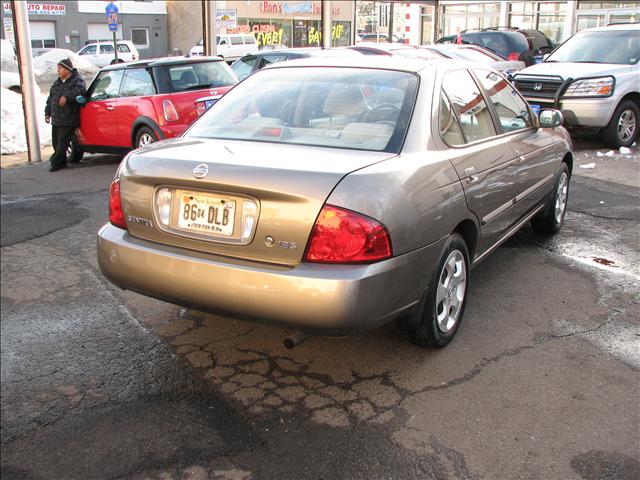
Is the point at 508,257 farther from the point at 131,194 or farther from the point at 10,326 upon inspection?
the point at 10,326

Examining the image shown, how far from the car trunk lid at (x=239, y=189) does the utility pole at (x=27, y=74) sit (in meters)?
8.19

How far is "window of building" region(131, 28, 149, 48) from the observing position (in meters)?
34.3

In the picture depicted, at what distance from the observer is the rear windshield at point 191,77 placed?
9.43m

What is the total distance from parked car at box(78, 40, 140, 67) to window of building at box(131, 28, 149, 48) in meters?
1.04

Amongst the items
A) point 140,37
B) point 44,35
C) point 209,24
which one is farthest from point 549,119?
point 140,37

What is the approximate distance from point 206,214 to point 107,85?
776cm

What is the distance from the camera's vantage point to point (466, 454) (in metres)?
2.85

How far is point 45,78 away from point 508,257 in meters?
16.1

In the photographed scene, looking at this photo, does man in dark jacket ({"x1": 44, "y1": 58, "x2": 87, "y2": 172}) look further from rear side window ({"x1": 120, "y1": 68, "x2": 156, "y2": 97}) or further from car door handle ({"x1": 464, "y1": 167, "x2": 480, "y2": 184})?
car door handle ({"x1": 464, "y1": 167, "x2": 480, "y2": 184})

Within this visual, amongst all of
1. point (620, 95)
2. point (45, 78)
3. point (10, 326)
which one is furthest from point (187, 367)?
point (45, 78)

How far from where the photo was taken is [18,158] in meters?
11.5

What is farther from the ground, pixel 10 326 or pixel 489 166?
pixel 489 166

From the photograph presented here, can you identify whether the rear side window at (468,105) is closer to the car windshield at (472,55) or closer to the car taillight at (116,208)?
the car taillight at (116,208)

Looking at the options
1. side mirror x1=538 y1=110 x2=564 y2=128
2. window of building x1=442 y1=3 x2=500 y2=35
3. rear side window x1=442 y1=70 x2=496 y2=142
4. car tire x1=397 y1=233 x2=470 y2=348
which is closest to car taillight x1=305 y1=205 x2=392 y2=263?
car tire x1=397 y1=233 x2=470 y2=348
